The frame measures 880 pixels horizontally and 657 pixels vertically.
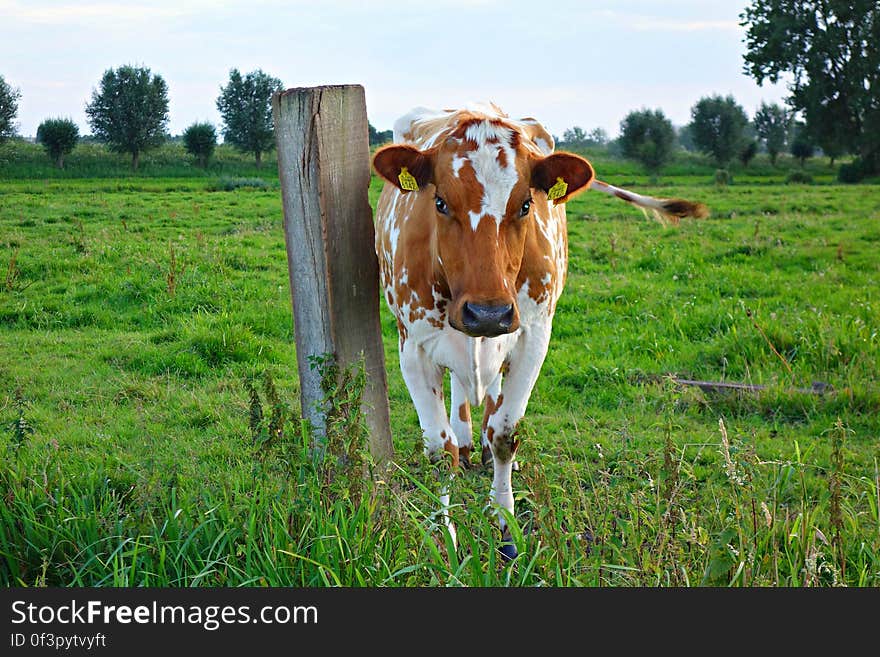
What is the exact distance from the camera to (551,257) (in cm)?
479

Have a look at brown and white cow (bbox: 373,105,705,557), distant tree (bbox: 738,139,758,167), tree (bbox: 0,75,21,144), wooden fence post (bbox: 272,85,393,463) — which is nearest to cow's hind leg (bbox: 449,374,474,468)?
brown and white cow (bbox: 373,105,705,557)

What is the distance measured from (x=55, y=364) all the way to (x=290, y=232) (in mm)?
4703

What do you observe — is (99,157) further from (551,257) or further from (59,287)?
(551,257)

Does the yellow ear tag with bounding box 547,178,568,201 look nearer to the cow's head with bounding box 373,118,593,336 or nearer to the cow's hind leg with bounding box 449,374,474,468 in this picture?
the cow's head with bounding box 373,118,593,336

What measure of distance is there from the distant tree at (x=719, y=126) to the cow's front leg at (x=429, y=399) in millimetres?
59350

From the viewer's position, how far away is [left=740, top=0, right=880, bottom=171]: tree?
49.1 m

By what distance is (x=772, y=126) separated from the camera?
220ft

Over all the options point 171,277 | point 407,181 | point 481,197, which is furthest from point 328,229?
point 171,277

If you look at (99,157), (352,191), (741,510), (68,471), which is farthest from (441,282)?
(99,157)

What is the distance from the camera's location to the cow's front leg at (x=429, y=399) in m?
4.76

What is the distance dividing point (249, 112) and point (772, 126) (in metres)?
41.7

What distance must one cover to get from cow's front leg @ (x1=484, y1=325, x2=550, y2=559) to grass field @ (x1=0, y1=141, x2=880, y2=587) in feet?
0.84

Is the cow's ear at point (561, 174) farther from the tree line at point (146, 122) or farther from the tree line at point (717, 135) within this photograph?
the tree line at point (717, 135)

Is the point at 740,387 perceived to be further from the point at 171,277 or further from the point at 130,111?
the point at 130,111
